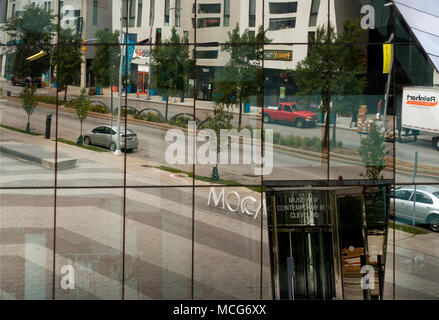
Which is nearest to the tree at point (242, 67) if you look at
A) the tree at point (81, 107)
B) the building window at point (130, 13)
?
the building window at point (130, 13)

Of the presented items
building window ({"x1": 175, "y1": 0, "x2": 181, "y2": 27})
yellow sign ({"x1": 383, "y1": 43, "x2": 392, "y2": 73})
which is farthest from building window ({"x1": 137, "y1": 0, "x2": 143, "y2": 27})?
yellow sign ({"x1": 383, "y1": 43, "x2": 392, "y2": 73})

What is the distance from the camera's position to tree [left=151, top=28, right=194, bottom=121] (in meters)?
17.0

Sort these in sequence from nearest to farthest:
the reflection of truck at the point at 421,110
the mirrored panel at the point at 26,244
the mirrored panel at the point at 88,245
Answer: the mirrored panel at the point at 26,244, the mirrored panel at the point at 88,245, the reflection of truck at the point at 421,110

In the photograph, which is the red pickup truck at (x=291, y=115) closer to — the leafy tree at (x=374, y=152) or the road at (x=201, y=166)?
the road at (x=201, y=166)

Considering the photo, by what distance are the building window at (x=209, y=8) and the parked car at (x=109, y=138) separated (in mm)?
3940

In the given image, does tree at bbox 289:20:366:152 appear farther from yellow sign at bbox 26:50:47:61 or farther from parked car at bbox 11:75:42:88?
parked car at bbox 11:75:42:88

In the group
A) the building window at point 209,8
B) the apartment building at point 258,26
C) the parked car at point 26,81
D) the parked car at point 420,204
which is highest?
the building window at point 209,8

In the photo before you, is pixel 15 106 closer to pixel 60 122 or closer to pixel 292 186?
pixel 60 122

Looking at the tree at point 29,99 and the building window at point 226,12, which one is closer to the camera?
the building window at point 226,12

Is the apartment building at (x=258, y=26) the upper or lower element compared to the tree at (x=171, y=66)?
upper

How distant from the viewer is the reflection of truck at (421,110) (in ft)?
55.8
